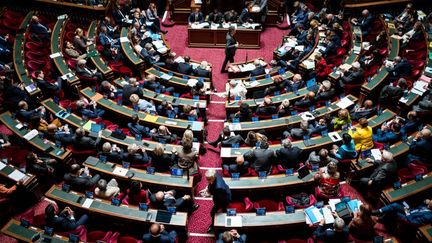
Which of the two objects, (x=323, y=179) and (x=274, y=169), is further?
(x=274, y=169)

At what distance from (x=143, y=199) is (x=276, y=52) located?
24.9ft

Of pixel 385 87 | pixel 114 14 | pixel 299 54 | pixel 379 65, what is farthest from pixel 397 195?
pixel 114 14

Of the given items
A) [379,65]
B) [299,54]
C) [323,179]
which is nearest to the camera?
[323,179]

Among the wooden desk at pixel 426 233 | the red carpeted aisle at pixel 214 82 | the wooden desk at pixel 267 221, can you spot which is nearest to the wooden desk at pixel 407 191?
the wooden desk at pixel 426 233

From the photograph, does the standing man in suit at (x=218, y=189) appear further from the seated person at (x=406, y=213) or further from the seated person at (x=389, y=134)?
the seated person at (x=389, y=134)

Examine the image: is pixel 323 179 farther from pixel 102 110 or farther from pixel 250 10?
pixel 250 10

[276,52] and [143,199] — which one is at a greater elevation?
[276,52]

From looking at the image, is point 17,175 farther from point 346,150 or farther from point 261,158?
point 346,150

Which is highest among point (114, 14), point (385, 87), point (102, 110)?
point (114, 14)

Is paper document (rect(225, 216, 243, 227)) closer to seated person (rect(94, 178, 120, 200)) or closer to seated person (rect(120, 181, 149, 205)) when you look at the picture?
seated person (rect(120, 181, 149, 205))

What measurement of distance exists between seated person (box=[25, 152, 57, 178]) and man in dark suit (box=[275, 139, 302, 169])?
5355mm

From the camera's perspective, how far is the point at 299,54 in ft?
41.2

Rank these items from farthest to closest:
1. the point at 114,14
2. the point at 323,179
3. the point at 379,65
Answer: the point at 114,14 < the point at 379,65 < the point at 323,179

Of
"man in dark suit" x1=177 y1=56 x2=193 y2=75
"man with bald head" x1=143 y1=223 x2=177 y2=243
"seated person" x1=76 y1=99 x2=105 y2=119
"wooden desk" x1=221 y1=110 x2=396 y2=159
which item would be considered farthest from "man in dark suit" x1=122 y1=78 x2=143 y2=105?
"man with bald head" x1=143 y1=223 x2=177 y2=243
